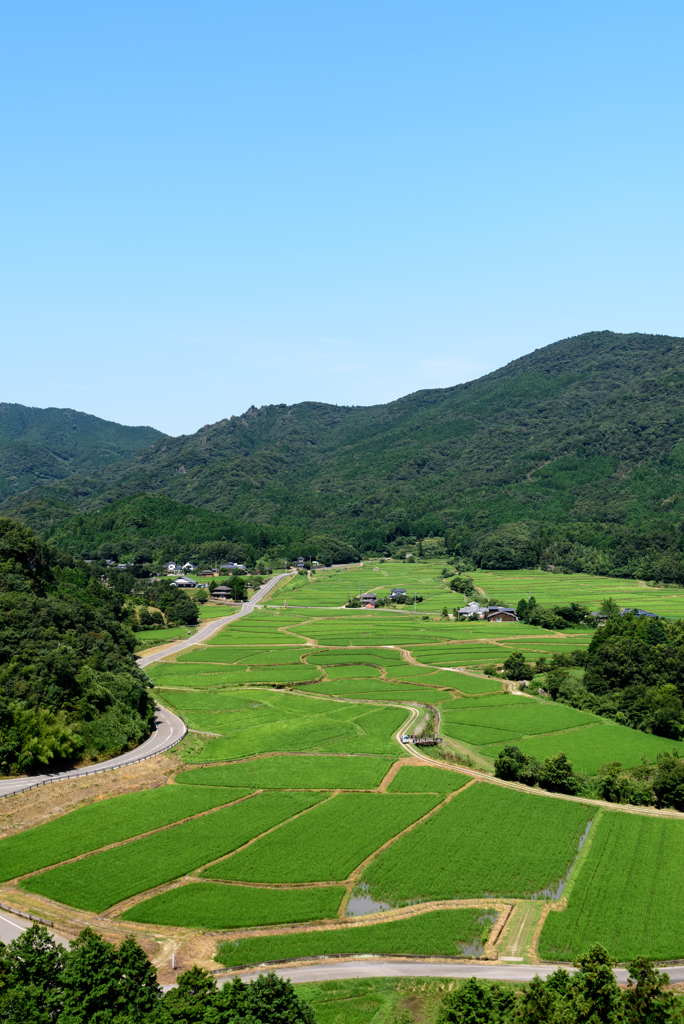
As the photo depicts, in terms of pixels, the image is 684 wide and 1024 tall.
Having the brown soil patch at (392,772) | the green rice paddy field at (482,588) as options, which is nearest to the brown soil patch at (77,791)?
the brown soil patch at (392,772)

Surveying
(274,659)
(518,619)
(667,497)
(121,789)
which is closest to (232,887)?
(121,789)

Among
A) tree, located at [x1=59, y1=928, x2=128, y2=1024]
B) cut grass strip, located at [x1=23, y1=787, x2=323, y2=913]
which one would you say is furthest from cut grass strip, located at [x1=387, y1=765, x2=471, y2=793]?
tree, located at [x1=59, y1=928, x2=128, y2=1024]

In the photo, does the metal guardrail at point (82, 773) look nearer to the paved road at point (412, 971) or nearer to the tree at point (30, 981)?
the tree at point (30, 981)

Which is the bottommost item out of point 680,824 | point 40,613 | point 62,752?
point 680,824

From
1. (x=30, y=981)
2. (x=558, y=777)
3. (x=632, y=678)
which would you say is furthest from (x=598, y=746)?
(x=30, y=981)

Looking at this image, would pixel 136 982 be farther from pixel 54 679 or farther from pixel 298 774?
pixel 54 679

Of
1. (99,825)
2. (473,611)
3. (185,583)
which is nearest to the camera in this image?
(99,825)

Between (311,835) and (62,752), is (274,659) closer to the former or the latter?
(62,752)
